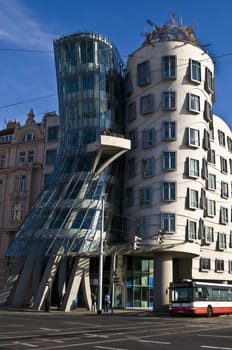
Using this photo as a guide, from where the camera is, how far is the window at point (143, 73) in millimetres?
53031

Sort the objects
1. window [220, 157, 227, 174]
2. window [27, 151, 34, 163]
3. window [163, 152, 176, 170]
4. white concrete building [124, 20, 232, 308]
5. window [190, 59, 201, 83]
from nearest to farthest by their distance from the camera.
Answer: white concrete building [124, 20, 232, 308]
window [163, 152, 176, 170]
window [190, 59, 201, 83]
window [220, 157, 227, 174]
window [27, 151, 34, 163]

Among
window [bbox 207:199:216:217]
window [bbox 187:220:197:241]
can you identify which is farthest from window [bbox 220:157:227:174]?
window [bbox 187:220:197:241]

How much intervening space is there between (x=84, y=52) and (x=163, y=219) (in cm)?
2150

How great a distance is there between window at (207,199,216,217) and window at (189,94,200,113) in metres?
13.3

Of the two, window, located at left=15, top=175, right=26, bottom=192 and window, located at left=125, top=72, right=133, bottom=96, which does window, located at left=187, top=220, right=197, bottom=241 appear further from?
window, located at left=15, top=175, right=26, bottom=192

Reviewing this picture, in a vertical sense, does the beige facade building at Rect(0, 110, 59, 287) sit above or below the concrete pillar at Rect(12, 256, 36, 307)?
above

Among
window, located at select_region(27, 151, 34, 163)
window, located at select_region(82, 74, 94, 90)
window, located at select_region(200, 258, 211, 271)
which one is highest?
window, located at select_region(82, 74, 94, 90)

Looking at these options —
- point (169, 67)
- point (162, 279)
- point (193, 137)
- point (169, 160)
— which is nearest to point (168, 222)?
point (162, 279)

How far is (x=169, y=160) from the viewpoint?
50.0 meters

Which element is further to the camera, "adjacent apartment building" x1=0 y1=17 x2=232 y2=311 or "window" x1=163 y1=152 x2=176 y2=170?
"window" x1=163 y1=152 x2=176 y2=170

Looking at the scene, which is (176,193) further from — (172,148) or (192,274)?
(192,274)

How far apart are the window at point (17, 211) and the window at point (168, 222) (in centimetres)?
2242

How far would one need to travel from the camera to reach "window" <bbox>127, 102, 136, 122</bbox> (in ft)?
179

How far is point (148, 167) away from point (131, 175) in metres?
2.91
